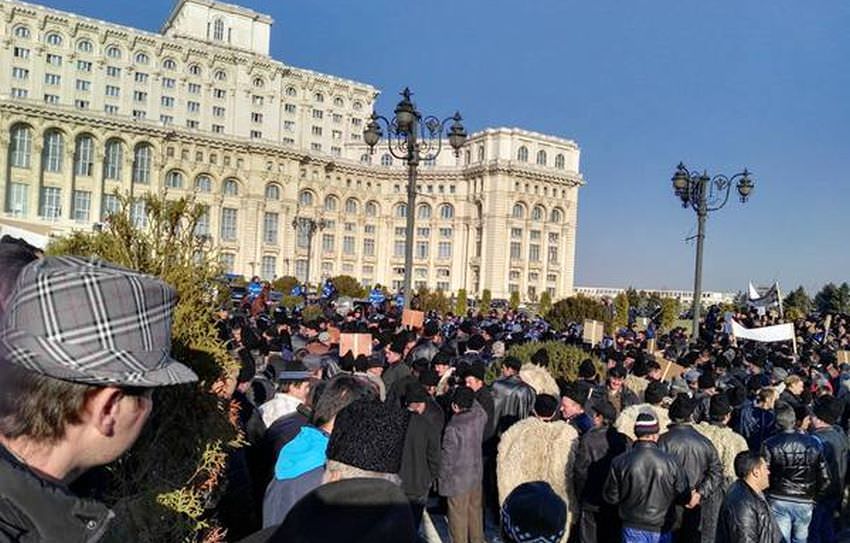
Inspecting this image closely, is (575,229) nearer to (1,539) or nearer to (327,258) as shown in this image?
(327,258)

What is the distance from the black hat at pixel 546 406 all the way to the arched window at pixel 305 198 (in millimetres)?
77340

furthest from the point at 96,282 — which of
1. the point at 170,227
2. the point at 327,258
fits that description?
the point at 327,258

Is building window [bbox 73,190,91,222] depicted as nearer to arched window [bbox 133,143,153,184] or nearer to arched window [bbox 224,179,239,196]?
arched window [bbox 133,143,153,184]

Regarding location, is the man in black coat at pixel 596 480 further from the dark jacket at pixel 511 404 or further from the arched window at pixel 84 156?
the arched window at pixel 84 156

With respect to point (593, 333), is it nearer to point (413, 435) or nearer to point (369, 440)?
point (413, 435)

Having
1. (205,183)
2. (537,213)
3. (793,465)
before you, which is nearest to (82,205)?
(205,183)

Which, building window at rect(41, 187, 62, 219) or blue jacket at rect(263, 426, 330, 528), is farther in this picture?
building window at rect(41, 187, 62, 219)

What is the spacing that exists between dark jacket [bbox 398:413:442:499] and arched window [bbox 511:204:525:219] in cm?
8088

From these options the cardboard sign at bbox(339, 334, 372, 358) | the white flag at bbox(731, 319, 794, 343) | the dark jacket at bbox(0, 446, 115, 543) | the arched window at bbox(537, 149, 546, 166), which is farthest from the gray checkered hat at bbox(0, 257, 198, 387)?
the arched window at bbox(537, 149, 546, 166)

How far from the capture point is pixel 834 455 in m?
6.50

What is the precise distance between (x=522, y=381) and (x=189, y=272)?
547 centimetres

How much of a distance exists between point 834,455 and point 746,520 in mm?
2696

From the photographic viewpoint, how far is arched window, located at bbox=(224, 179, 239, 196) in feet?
252

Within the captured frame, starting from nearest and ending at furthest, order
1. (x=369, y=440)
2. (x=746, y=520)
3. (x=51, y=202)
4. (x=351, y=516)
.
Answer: (x=351, y=516)
(x=369, y=440)
(x=746, y=520)
(x=51, y=202)
